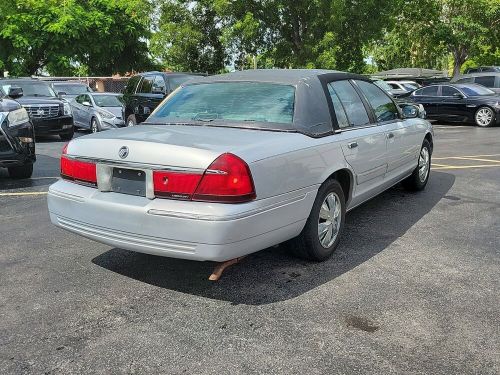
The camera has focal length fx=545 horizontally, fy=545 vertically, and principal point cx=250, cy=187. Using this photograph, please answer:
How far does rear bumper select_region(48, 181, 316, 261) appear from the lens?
3.33m

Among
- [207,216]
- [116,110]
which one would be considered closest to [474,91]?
[116,110]

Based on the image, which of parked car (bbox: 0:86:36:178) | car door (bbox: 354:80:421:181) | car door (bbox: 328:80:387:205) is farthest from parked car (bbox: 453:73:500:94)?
parked car (bbox: 0:86:36:178)

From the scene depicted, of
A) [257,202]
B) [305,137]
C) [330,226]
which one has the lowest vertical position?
[330,226]

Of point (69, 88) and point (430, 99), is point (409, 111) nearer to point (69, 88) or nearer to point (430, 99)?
point (430, 99)

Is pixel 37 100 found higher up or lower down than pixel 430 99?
higher up

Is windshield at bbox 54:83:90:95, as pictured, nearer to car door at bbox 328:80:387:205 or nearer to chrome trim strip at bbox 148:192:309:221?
car door at bbox 328:80:387:205

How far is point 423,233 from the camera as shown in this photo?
514 centimetres

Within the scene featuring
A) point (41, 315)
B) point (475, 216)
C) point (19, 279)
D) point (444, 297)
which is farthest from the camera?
point (475, 216)

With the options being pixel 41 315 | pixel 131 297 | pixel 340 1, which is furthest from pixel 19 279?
pixel 340 1

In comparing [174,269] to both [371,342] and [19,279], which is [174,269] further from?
[371,342]

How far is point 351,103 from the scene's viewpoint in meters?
4.95

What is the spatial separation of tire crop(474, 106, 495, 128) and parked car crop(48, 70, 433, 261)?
1283cm

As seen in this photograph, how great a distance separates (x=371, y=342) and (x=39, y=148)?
1049 centimetres

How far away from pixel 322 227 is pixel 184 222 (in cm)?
133
